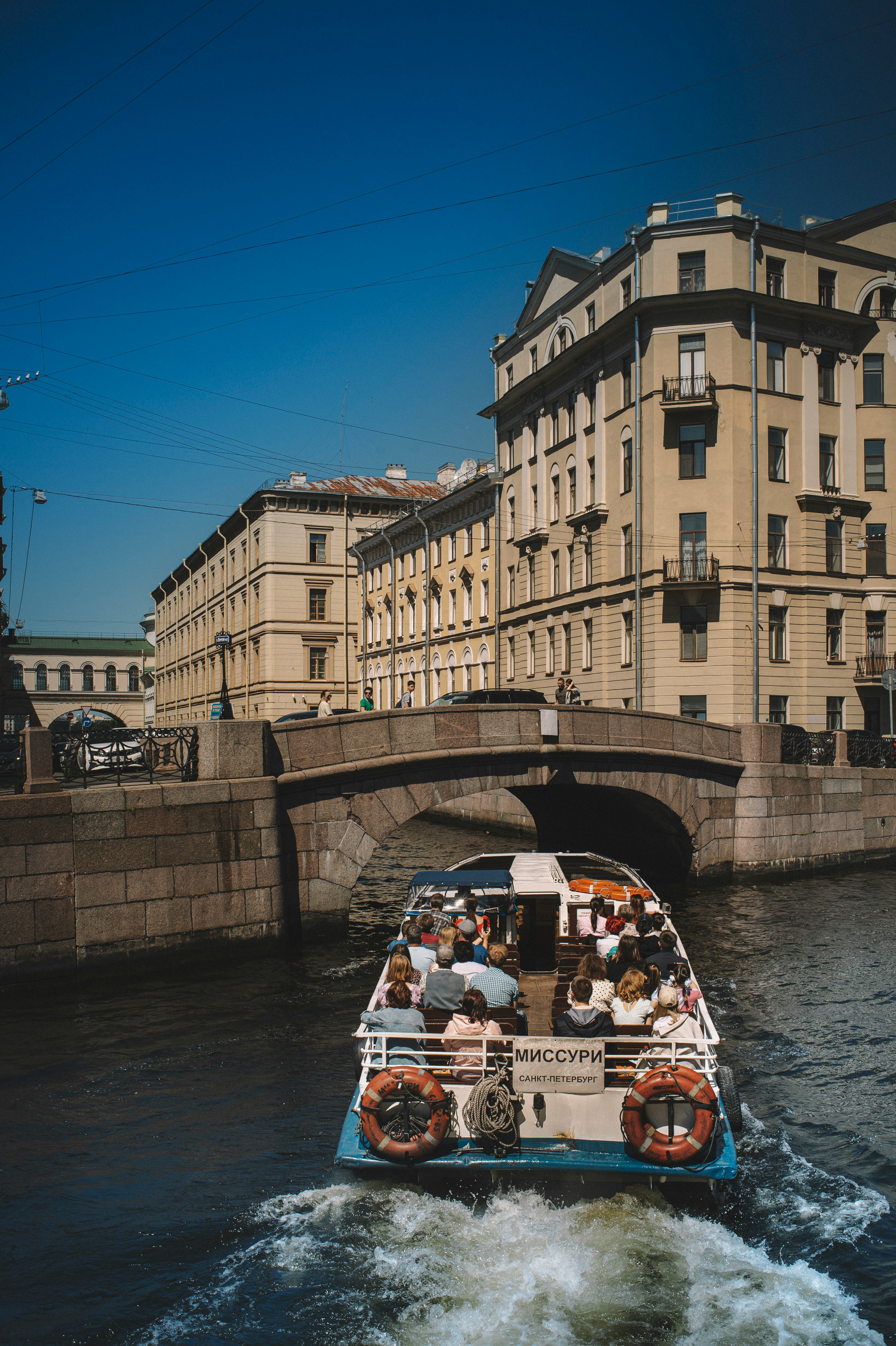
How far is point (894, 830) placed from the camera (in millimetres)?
27250

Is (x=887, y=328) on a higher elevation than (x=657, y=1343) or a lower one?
higher

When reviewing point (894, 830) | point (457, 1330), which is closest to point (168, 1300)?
point (457, 1330)

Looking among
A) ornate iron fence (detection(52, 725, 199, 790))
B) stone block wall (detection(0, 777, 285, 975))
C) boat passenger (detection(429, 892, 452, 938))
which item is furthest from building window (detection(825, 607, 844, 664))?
ornate iron fence (detection(52, 725, 199, 790))

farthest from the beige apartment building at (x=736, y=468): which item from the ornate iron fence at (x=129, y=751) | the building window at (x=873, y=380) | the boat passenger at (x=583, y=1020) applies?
the boat passenger at (x=583, y=1020)

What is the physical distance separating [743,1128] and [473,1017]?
3004mm

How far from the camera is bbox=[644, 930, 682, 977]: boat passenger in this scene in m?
11.4

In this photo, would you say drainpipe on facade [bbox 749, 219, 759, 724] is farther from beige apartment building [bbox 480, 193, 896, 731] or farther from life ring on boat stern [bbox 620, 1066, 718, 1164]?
life ring on boat stern [bbox 620, 1066, 718, 1164]

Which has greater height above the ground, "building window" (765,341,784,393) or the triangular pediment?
the triangular pediment

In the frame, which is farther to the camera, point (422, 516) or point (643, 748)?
point (422, 516)

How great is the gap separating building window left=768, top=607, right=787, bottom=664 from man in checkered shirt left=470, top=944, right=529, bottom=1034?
27.8 meters

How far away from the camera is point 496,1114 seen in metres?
8.38

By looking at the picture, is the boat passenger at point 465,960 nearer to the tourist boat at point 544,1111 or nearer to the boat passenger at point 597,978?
the boat passenger at point 597,978

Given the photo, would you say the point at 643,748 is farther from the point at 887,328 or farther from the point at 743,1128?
the point at 887,328

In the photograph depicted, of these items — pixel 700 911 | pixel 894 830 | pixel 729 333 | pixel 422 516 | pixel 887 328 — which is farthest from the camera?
pixel 422 516
